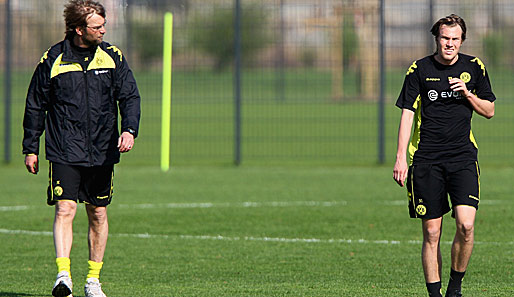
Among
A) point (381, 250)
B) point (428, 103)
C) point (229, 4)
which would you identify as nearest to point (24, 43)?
point (229, 4)

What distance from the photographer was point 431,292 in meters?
7.16

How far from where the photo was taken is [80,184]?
7777 mm

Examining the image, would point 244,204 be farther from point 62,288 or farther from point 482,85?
point 482,85

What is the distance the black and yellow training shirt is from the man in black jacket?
210 centimetres

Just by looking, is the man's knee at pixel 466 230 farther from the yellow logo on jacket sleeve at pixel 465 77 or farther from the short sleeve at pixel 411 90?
the yellow logo on jacket sleeve at pixel 465 77

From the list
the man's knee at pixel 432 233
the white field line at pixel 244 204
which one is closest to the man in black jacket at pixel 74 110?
the man's knee at pixel 432 233

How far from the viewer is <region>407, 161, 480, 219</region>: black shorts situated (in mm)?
7102

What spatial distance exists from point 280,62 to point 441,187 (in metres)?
13.3

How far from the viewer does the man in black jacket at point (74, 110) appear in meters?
7.53

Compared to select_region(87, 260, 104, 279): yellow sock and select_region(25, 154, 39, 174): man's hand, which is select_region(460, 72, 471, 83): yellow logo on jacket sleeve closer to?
select_region(87, 260, 104, 279): yellow sock

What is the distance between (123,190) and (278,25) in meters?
5.55

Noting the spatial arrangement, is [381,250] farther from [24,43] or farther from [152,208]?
[24,43]

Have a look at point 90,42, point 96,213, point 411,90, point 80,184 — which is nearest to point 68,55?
point 90,42

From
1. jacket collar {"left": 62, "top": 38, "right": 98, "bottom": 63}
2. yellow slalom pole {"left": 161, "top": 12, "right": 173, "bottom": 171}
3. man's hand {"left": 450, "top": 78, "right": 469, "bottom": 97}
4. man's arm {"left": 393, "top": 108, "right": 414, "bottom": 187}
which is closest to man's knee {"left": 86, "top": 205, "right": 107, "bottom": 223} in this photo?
jacket collar {"left": 62, "top": 38, "right": 98, "bottom": 63}
